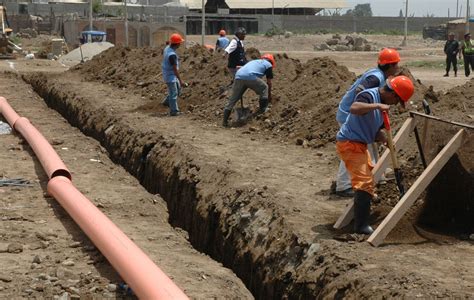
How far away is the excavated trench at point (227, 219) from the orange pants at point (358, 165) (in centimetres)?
70

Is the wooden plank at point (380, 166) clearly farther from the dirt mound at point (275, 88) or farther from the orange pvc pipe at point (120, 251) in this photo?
the dirt mound at point (275, 88)

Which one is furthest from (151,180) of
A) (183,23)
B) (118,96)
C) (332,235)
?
(183,23)

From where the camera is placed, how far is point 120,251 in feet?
24.0

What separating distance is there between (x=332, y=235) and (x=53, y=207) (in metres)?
3.64

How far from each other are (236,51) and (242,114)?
1.59 m

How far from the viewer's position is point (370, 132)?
25.6ft

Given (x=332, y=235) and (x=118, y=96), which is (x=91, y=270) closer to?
(x=332, y=235)

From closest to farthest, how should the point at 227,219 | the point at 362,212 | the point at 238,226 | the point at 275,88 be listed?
the point at 362,212 < the point at 238,226 < the point at 227,219 < the point at 275,88

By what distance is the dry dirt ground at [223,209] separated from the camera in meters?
7.15

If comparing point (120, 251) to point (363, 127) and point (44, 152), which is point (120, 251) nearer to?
point (363, 127)

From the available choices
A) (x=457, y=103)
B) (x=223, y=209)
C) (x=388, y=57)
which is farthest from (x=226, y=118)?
(x=388, y=57)

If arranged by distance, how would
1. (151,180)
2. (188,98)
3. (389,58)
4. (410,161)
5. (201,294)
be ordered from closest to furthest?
(201,294) → (389,58) → (410,161) → (151,180) → (188,98)

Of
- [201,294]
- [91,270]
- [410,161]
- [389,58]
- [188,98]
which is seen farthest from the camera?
[188,98]

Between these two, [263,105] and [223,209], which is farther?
[263,105]
